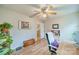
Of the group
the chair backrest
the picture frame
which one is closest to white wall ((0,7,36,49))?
the picture frame

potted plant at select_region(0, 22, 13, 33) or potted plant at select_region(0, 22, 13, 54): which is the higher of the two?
potted plant at select_region(0, 22, 13, 33)

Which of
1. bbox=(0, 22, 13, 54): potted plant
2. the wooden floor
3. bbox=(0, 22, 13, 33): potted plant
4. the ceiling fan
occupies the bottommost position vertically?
the wooden floor

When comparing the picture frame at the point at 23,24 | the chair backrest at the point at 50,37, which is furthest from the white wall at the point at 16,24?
the chair backrest at the point at 50,37

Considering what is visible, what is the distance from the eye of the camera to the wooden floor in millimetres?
2341

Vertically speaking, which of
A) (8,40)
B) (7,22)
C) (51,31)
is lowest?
(8,40)

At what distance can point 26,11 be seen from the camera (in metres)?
2.39

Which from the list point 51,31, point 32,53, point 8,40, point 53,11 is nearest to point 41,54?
point 32,53

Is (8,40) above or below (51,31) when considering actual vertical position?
below

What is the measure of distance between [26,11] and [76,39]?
1006 mm

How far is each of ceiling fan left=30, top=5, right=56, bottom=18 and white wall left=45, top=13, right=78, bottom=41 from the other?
0.40 feet

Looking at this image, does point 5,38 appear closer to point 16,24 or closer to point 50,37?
point 16,24

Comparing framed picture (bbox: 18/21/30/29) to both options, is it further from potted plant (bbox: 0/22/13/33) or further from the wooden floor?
the wooden floor

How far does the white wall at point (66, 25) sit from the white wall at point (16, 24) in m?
0.33
